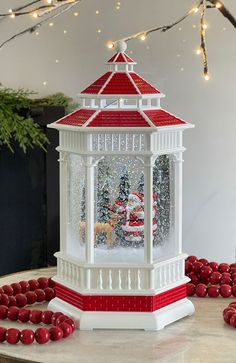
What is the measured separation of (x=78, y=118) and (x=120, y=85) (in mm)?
149

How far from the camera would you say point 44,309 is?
2494 mm

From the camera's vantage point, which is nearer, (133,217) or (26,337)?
(26,337)

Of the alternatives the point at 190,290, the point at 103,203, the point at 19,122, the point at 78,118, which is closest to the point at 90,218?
the point at 103,203

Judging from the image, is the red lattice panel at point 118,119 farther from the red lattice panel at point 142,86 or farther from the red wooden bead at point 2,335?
the red wooden bead at point 2,335

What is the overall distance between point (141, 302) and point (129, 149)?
0.42m

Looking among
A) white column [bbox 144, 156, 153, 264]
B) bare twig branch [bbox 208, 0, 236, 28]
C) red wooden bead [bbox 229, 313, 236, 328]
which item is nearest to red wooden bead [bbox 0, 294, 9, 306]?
white column [bbox 144, 156, 153, 264]

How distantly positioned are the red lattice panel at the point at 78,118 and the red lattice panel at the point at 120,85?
0.07m

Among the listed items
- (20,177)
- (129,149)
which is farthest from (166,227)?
(20,177)

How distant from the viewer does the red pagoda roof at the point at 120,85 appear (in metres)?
2.31

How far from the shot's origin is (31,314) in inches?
91.0

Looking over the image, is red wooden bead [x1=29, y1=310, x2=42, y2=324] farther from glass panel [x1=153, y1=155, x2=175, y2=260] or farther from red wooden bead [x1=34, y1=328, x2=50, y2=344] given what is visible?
glass panel [x1=153, y1=155, x2=175, y2=260]

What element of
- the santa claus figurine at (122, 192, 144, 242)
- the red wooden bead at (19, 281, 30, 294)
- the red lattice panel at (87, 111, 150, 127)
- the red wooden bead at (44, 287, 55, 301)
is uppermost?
the red lattice panel at (87, 111, 150, 127)

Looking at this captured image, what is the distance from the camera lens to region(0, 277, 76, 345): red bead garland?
214cm

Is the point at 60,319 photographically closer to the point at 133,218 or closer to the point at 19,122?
the point at 133,218
